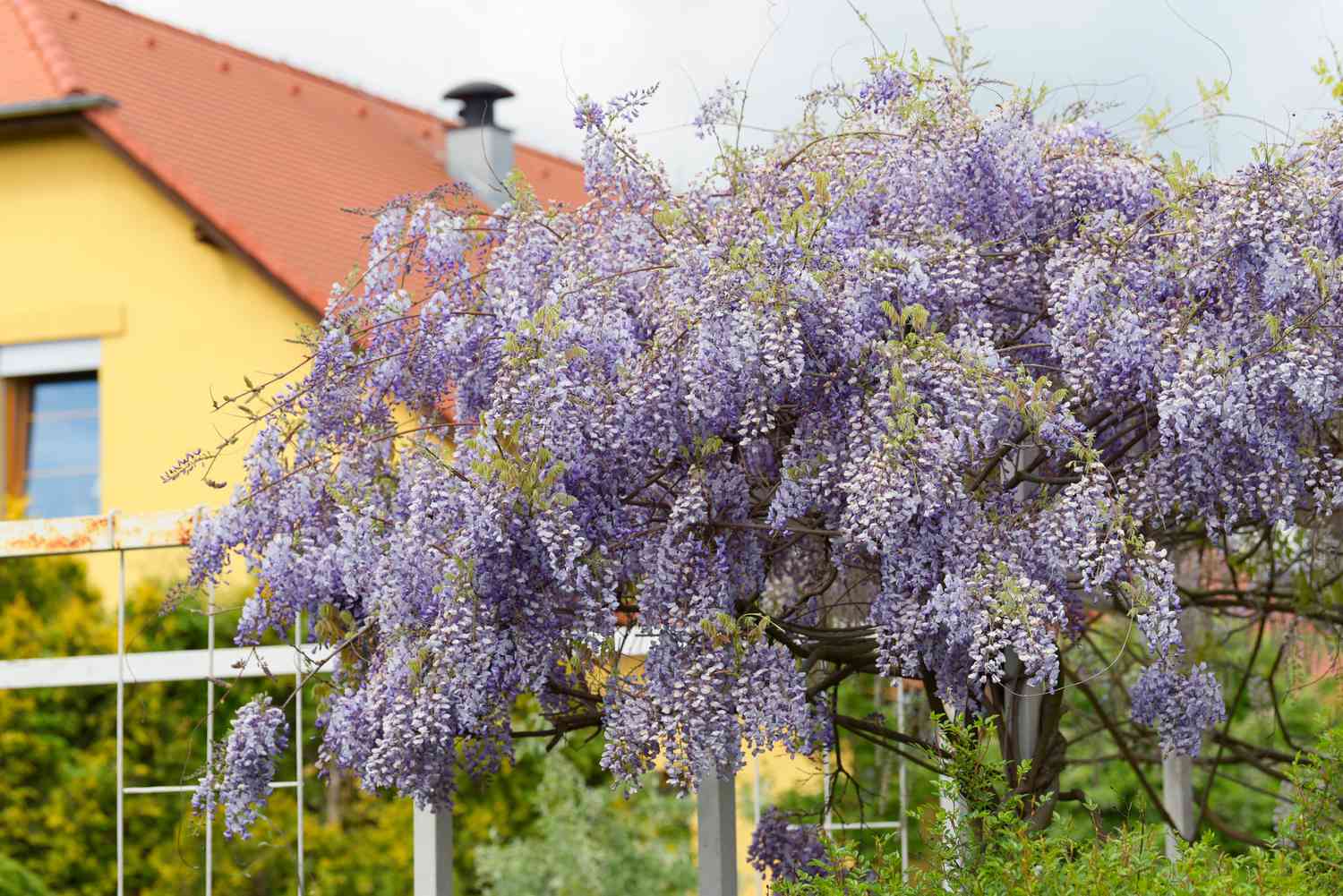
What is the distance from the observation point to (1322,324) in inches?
150

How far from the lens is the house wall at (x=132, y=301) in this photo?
422 inches

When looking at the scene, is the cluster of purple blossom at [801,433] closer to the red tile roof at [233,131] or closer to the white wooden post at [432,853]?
the white wooden post at [432,853]

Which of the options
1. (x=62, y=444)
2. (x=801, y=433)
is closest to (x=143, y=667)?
(x=801, y=433)

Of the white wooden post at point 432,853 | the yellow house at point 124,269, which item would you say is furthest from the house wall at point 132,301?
the white wooden post at point 432,853

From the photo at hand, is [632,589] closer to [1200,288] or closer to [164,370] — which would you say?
[1200,288]

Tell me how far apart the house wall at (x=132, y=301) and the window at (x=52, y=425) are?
13cm

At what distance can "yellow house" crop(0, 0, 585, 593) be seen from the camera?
1059cm

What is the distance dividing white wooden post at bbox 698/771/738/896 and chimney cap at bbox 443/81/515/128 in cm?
932

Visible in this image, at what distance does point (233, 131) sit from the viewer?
1173 cm

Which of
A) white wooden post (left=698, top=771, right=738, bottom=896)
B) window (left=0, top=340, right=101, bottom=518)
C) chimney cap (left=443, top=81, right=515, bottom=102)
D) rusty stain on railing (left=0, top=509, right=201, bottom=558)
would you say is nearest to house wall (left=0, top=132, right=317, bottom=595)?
window (left=0, top=340, right=101, bottom=518)

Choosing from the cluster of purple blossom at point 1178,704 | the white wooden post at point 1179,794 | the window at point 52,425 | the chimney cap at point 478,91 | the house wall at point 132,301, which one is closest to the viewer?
the cluster of purple blossom at point 1178,704

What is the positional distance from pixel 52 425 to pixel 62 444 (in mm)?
151

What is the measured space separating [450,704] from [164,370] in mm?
7694

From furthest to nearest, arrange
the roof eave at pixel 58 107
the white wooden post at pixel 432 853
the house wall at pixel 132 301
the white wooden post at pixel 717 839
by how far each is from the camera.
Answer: the house wall at pixel 132 301
the roof eave at pixel 58 107
the white wooden post at pixel 432 853
the white wooden post at pixel 717 839
